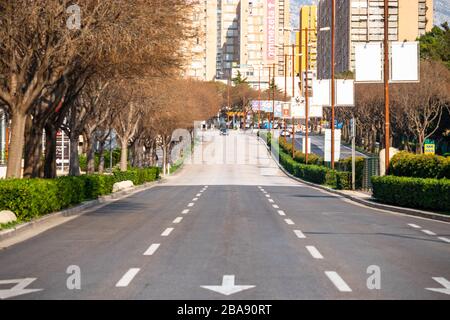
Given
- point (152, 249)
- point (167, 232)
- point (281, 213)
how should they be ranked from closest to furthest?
point (152, 249) < point (167, 232) < point (281, 213)

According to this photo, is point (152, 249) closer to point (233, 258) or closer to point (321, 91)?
point (233, 258)

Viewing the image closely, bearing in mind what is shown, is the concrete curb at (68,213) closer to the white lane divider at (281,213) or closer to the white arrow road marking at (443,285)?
the white lane divider at (281,213)

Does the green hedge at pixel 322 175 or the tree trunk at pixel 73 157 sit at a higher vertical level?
the tree trunk at pixel 73 157

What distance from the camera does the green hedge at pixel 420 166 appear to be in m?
24.5

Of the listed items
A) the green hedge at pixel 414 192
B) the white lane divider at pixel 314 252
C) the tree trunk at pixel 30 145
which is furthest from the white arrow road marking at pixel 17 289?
the tree trunk at pixel 30 145

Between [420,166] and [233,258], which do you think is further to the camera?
[420,166]

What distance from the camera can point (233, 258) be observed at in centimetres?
1242

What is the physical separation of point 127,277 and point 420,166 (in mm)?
17821

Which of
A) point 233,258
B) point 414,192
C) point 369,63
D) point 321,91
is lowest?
point 233,258

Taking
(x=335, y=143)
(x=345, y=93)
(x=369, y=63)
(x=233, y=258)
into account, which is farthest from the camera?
(x=345, y=93)

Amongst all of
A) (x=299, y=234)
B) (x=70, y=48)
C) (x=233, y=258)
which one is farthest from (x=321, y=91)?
A: (x=233, y=258)

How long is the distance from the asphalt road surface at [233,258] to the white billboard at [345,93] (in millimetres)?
31920

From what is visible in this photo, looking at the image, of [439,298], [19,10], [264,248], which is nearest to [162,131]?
[19,10]
